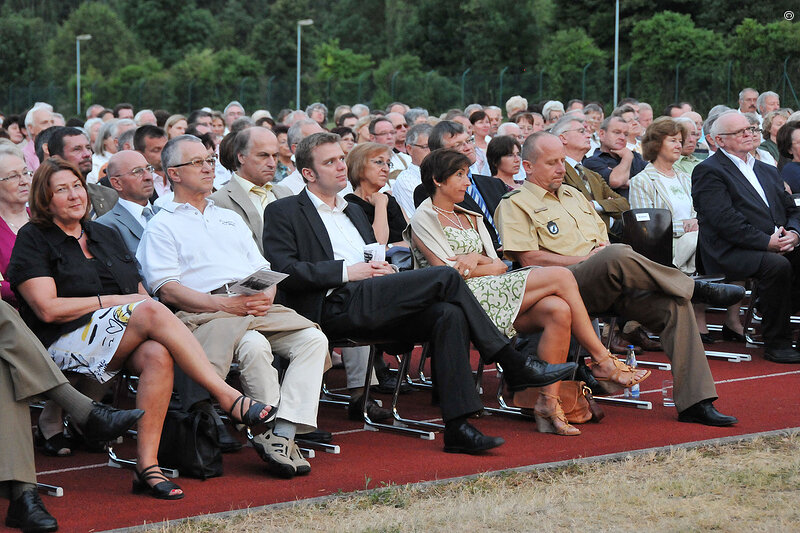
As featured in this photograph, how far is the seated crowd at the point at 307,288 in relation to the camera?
5.08 m

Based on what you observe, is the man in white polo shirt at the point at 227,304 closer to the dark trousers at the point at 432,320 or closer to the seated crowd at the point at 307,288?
the seated crowd at the point at 307,288

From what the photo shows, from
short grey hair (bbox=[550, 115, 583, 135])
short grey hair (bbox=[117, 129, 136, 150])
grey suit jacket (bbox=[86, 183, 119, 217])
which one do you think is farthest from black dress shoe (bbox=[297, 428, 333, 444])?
short grey hair (bbox=[117, 129, 136, 150])

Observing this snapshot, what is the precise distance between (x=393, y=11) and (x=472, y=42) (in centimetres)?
1271

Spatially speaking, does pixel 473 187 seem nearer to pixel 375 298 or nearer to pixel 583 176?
pixel 583 176

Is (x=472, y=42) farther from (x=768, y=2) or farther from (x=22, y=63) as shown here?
(x=22, y=63)

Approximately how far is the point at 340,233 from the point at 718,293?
2.44 m

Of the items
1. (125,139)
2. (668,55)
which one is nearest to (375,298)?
(125,139)

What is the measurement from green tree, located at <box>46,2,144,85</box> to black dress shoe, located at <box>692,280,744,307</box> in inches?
2022

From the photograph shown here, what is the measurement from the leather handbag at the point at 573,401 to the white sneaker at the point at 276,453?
1.62 m

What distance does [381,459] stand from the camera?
18.3 ft

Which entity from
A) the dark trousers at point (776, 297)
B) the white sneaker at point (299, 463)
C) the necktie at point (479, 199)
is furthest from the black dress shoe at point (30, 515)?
the dark trousers at point (776, 297)

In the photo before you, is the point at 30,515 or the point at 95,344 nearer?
the point at 30,515

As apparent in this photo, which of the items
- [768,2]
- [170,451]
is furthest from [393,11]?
[170,451]

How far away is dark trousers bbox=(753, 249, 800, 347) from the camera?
830 cm
